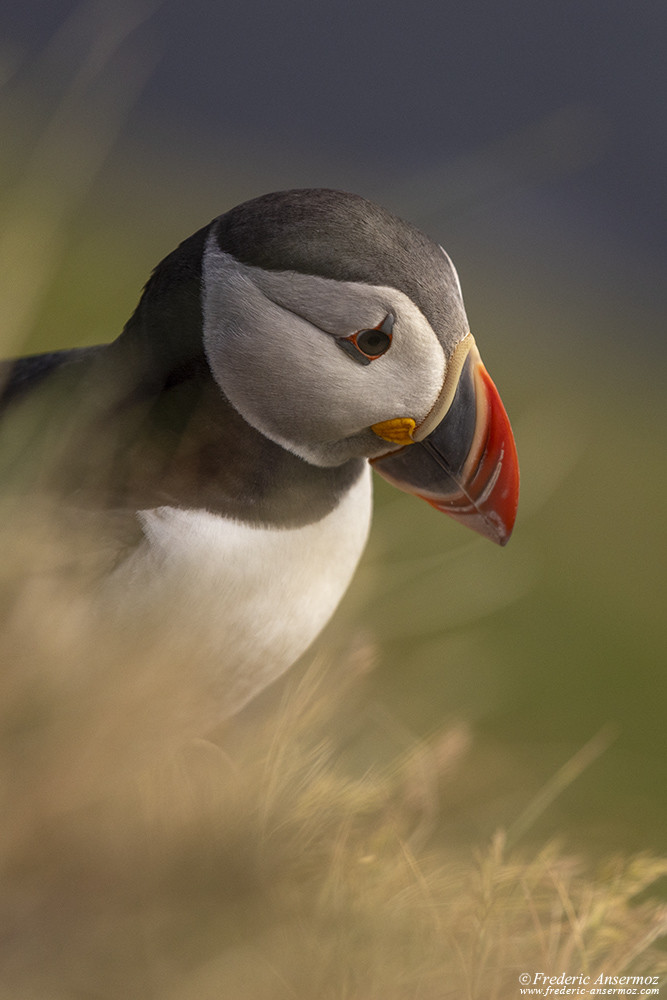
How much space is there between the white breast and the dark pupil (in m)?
0.17

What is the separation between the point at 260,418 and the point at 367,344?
10 cm

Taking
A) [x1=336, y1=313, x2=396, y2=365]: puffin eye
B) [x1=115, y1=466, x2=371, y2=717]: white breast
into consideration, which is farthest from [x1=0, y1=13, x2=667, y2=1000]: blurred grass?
[x1=336, y1=313, x2=396, y2=365]: puffin eye

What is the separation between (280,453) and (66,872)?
1.15 ft

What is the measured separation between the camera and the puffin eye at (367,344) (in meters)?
0.65

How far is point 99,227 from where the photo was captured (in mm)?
2803

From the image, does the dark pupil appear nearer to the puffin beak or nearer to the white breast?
the puffin beak

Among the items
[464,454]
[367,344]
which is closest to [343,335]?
[367,344]

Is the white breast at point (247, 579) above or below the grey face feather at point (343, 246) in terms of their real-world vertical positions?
below

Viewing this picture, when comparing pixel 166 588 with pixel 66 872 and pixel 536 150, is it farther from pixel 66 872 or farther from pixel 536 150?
pixel 536 150

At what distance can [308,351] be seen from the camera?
66 centimetres

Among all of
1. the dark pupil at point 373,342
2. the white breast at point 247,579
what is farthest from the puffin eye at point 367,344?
the white breast at point 247,579

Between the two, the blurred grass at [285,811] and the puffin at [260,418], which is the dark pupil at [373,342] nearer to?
the puffin at [260,418]

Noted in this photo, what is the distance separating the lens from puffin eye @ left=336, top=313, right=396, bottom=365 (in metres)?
0.65

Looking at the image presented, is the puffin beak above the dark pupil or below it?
below
